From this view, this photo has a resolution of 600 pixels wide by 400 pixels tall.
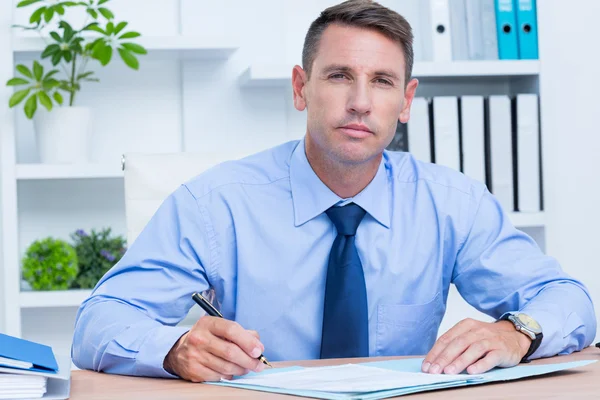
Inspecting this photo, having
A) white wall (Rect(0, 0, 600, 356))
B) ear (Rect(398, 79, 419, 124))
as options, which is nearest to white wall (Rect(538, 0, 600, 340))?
white wall (Rect(0, 0, 600, 356))

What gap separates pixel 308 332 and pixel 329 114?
40 centimetres

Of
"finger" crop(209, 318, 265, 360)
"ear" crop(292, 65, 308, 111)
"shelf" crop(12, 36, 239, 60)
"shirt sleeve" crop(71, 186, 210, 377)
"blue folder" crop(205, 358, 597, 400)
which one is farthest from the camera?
"shelf" crop(12, 36, 239, 60)

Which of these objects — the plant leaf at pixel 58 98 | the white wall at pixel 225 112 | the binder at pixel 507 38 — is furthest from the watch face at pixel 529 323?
the plant leaf at pixel 58 98

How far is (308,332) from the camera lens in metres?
1.54

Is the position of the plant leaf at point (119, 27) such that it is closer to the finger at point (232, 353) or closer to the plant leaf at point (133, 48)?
the plant leaf at point (133, 48)

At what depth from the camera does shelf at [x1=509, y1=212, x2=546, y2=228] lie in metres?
2.52

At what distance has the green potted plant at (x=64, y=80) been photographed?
2369mm

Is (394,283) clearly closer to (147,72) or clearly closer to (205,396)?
(205,396)

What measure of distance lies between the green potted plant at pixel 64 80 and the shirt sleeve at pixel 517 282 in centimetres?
119

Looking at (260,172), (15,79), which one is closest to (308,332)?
(260,172)

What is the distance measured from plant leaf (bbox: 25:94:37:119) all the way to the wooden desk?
4.35 ft

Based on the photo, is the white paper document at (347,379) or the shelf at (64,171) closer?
the white paper document at (347,379)

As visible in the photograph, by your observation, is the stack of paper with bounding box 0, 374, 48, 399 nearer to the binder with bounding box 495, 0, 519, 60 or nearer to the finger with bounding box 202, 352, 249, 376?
the finger with bounding box 202, 352, 249, 376

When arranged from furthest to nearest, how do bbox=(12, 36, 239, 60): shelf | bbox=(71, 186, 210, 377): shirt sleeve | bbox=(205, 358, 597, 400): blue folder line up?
bbox=(12, 36, 239, 60): shelf
bbox=(71, 186, 210, 377): shirt sleeve
bbox=(205, 358, 597, 400): blue folder
